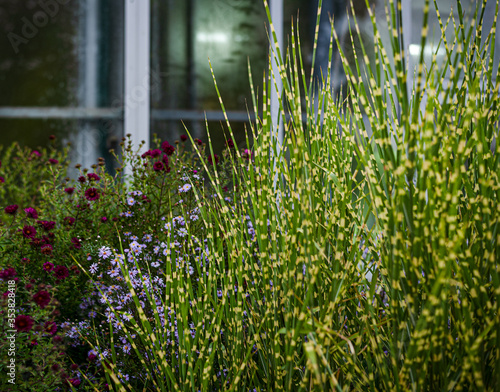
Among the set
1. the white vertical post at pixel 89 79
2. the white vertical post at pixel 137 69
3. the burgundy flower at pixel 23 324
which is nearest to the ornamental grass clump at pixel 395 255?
the burgundy flower at pixel 23 324

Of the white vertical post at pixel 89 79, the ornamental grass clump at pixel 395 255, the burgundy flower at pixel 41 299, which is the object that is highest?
the white vertical post at pixel 89 79

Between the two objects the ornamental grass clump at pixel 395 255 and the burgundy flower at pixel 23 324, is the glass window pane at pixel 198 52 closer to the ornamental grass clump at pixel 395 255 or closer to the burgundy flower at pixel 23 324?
the ornamental grass clump at pixel 395 255

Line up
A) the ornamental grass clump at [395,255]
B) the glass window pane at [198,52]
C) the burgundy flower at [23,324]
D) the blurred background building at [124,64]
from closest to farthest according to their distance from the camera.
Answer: the ornamental grass clump at [395,255] < the burgundy flower at [23,324] < the blurred background building at [124,64] < the glass window pane at [198,52]

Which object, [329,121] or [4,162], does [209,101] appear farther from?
[329,121]

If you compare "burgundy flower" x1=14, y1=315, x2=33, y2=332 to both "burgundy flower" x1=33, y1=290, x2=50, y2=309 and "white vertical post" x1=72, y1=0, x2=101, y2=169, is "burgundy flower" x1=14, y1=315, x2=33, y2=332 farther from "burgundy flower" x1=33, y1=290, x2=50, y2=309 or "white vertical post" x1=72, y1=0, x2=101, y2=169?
"white vertical post" x1=72, y1=0, x2=101, y2=169

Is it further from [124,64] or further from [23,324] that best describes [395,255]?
[124,64]

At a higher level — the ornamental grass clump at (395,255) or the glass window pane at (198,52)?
the glass window pane at (198,52)

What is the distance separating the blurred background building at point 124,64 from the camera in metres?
3.18

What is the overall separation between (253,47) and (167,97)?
0.69 m

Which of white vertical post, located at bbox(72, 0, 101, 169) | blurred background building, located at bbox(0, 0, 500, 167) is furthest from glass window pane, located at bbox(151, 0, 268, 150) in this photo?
white vertical post, located at bbox(72, 0, 101, 169)

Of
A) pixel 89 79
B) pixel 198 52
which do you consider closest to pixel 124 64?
pixel 89 79

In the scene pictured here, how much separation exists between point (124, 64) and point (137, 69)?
94mm

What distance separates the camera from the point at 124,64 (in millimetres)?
3285

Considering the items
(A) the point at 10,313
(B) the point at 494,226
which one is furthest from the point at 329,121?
(A) the point at 10,313
